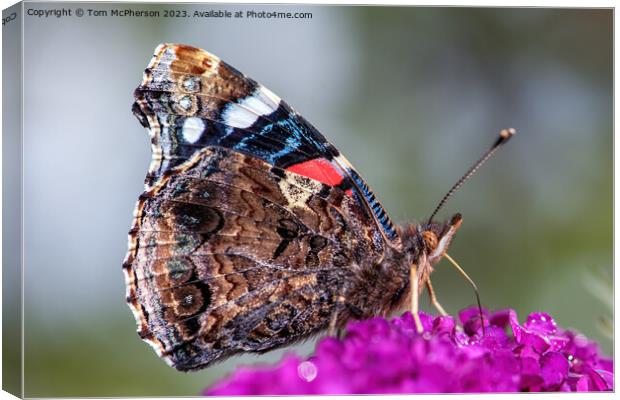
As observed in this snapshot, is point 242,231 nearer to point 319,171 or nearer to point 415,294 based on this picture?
point 319,171

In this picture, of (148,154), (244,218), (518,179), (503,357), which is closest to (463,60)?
(518,179)

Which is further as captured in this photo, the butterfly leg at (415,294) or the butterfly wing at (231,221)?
the butterfly wing at (231,221)

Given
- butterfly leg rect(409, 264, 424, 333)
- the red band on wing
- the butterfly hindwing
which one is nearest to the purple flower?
butterfly leg rect(409, 264, 424, 333)

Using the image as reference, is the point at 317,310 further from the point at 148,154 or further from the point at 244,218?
the point at 148,154

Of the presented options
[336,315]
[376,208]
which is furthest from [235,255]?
[376,208]

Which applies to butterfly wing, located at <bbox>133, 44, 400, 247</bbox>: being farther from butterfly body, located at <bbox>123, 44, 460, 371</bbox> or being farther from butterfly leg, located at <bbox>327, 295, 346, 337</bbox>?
butterfly leg, located at <bbox>327, 295, 346, 337</bbox>

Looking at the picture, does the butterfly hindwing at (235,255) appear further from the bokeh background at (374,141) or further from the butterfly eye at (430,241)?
the bokeh background at (374,141)

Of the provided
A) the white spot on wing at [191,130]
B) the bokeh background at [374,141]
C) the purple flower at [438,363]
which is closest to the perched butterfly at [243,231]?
the white spot on wing at [191,130]
